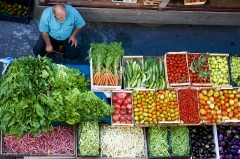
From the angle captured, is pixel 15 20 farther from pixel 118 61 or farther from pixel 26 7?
pixel 118 61

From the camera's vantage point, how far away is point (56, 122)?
231 inches

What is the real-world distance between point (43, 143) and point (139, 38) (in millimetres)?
3036

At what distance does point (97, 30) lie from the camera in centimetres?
748

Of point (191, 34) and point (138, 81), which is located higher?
point (191, 34)

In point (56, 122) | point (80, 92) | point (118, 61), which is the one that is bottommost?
point (56, 122)

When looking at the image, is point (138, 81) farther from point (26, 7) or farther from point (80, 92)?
point (26, 7)

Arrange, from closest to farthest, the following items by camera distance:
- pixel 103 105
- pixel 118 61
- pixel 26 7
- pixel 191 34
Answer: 1. pixel 103 105
2. pixel 118 61
3. pixel 26 7
4. pixel 191 34

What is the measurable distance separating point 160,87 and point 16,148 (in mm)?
2602

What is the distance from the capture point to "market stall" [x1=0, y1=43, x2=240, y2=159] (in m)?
5.53

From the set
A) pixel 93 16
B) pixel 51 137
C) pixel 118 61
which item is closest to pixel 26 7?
pixel 93 16

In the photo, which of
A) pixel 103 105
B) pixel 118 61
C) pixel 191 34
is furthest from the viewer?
pixel 191 34

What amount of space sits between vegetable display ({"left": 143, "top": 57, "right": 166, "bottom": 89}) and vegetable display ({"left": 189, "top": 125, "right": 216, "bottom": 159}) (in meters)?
0.98

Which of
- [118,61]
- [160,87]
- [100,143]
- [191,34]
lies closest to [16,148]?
[100,143]

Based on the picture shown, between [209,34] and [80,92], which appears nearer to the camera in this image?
[80,92]
